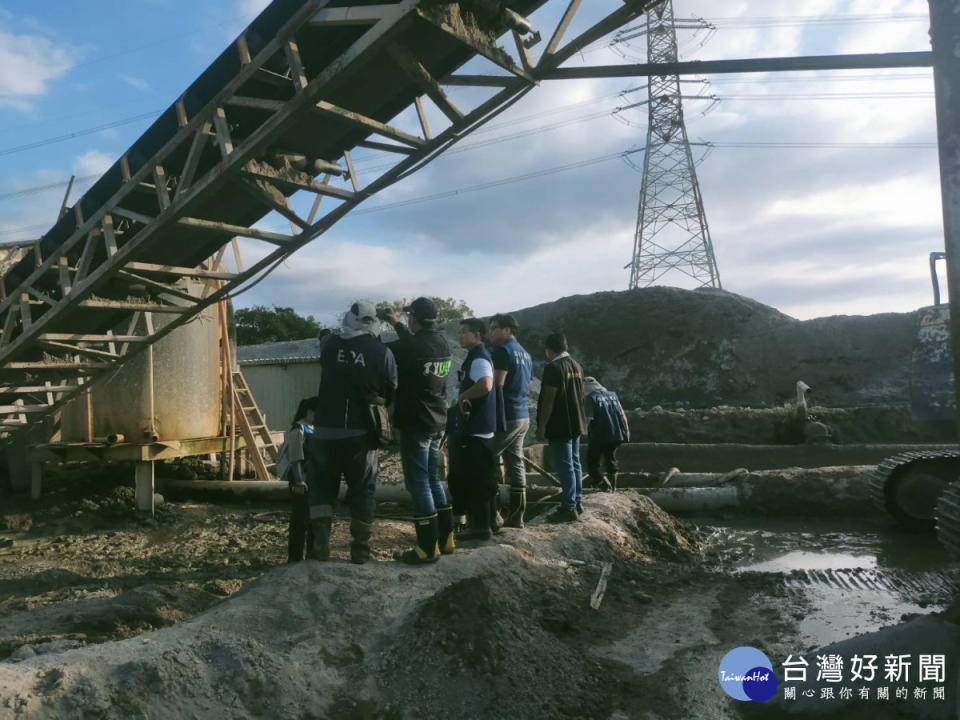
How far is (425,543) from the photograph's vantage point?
5.21m

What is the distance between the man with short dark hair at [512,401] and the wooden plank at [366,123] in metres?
2.07

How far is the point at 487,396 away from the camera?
634 centimetres

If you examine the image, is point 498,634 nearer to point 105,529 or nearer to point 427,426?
point 427,426

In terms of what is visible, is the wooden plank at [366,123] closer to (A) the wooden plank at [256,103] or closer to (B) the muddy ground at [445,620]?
(A) the wooden plank at [256,103]

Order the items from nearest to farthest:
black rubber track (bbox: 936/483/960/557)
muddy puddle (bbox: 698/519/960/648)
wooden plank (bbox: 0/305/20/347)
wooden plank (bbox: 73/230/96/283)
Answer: muddy puddle (bbox: 698/519/960/648) < black rubber track (bbox: 936/483/960/557) < wooden plank (bbox: 73/230/96/283) < wooden plank (bbox: 0/305/20/347)

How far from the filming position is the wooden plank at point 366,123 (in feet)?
22.2

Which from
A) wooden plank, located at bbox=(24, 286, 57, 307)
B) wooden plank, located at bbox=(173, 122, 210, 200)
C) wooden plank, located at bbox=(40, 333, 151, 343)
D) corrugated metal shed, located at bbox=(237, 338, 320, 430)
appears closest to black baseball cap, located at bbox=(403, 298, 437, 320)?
wooden plank, located at bbox=(173, 122, 210, 200)

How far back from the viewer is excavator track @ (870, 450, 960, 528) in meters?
8.86

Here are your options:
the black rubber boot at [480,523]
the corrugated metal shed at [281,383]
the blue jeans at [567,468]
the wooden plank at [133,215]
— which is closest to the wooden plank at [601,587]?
the blue jeans at [567,468]

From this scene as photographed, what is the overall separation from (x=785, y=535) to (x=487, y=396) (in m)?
4.87

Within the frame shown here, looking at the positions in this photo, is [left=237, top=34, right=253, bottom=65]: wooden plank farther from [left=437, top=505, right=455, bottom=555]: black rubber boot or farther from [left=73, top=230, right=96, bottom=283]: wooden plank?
[left=437, top=505, right=455, bottom=555]: black rubber boot

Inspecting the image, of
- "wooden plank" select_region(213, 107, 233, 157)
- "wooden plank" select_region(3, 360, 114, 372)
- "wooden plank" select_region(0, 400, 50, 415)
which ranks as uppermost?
"wooden plank" select_region(213, 107, 233, 157)

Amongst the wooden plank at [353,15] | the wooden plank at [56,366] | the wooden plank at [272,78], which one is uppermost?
the wooden plank at [353,15]

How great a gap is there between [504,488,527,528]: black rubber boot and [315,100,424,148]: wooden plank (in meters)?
3.54
